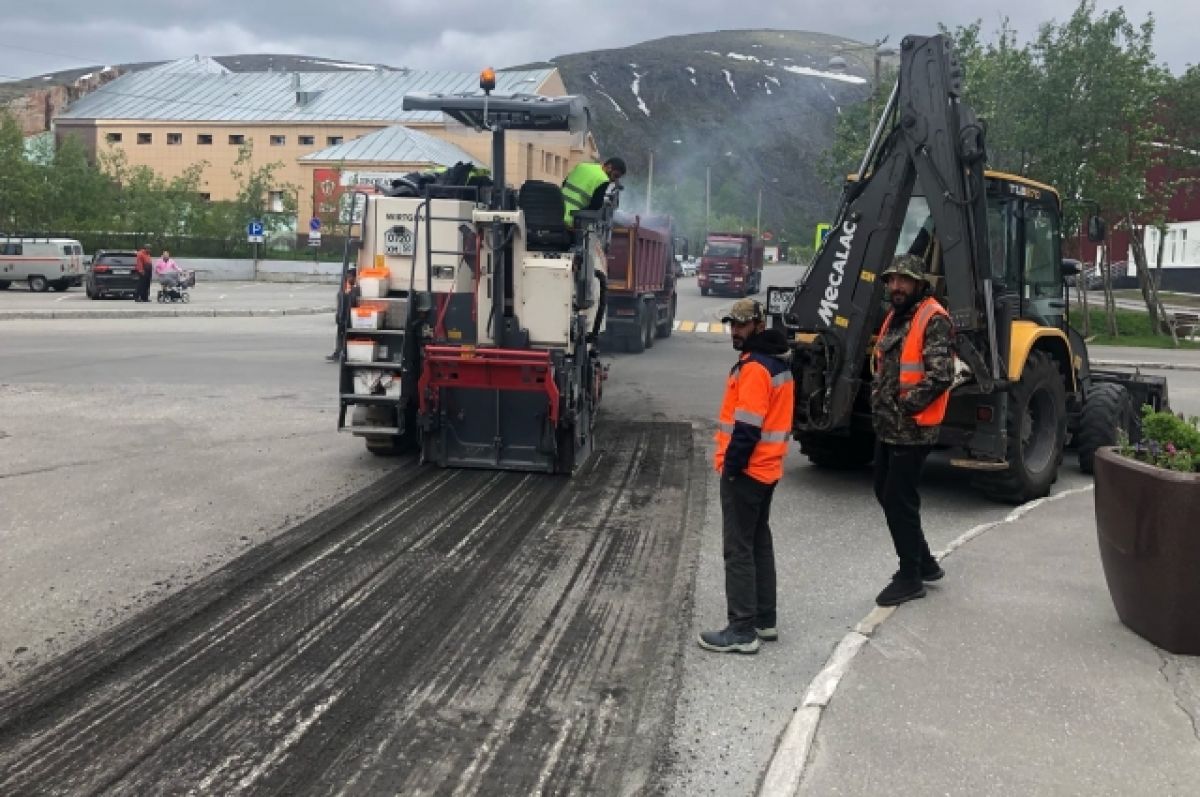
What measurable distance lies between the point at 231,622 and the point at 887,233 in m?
6.03

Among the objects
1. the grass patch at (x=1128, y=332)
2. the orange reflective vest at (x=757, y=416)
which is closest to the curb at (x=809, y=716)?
the orange reflective vest at (x=757, y=416)

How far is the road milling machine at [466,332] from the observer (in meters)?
9.27

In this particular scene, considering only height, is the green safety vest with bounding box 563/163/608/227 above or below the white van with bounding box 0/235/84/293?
above

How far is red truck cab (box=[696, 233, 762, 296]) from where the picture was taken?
45.2m

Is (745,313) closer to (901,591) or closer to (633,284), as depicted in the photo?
(901,591)

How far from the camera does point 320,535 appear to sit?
7492 millimetres

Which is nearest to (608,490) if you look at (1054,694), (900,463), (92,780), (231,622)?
(900,463)

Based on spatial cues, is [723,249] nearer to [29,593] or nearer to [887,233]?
[887,233]

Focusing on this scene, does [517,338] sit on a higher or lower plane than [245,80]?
lower

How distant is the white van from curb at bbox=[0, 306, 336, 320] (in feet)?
34.2

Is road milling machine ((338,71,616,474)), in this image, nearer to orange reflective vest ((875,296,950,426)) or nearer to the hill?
the hill

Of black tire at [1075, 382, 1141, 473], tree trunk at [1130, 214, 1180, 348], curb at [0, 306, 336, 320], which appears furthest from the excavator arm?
curb at [0, 306, 336, 320]

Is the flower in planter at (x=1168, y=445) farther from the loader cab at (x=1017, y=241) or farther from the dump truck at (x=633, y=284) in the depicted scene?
the dump truck at (x=633, y=284)

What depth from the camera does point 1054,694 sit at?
4.88m
